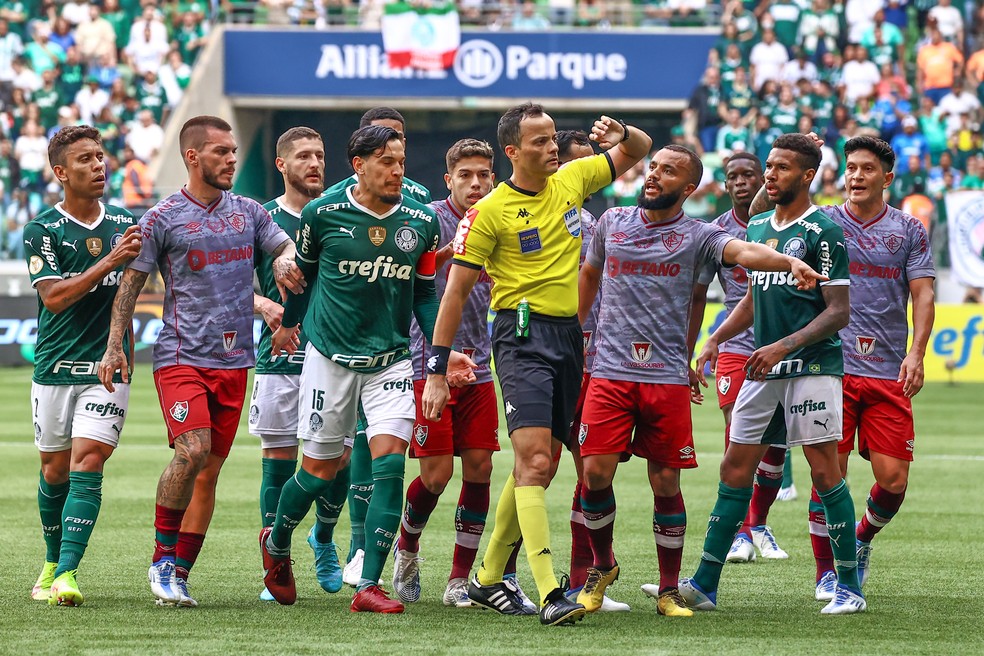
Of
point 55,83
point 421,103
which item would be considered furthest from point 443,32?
point 55,83

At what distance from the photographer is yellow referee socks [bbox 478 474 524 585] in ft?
24.2

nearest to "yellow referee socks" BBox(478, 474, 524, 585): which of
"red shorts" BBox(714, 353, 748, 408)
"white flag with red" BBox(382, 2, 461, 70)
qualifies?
"red shorts" BBox(714, 353, 748, 408)

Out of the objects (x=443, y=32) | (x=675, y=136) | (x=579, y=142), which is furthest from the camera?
(x=443, y=32)

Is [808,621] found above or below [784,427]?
below

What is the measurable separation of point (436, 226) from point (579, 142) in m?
1.41

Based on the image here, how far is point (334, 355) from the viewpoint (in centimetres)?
722

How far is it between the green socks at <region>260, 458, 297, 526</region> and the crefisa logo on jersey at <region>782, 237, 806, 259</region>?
9.56ft

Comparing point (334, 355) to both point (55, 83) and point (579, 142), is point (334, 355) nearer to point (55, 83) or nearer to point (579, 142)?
point (579, 142)

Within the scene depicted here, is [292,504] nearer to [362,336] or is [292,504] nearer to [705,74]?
[362,336]

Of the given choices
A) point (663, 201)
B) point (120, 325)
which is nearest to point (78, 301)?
point (120, 325)

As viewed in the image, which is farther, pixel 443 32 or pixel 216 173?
pixel 443 32

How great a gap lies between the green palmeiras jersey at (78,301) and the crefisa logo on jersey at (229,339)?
496 millimetres

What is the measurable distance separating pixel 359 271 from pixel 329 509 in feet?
4.79

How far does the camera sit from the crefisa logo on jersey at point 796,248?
7.28m
